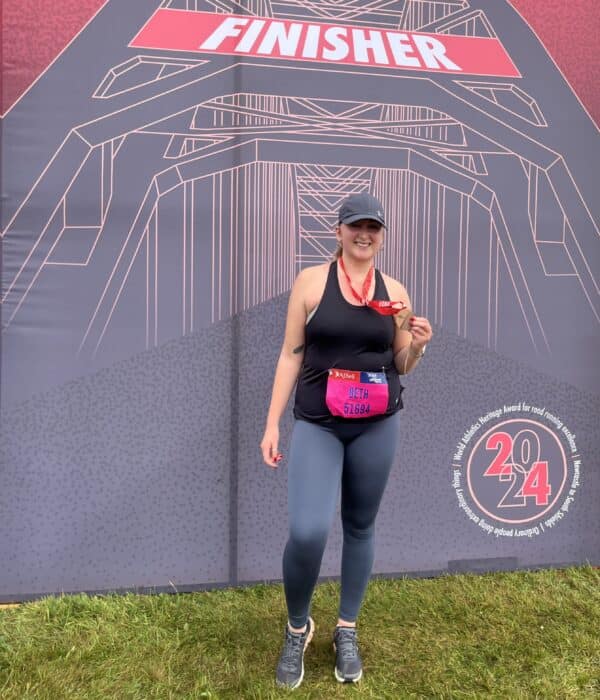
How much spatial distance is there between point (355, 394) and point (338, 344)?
0.16 meters

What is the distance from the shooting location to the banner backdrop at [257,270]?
253 centimetres

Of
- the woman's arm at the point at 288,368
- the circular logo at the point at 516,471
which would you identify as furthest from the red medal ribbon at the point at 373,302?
the circular logo at the point at 516,471

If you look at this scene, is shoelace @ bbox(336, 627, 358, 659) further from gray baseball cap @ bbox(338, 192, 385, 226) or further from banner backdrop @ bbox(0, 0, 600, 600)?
gray baseball cap @ bbox(338, 192, 385, 226)

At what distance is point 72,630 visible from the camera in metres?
2.29

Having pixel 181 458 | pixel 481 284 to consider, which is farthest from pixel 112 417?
pixel 481 284

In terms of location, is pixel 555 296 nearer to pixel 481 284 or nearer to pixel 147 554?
pixel 481 284

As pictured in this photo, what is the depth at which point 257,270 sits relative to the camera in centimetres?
265

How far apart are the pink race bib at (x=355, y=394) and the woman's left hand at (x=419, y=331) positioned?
16 centimetres

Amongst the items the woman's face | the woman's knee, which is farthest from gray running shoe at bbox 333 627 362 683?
the woman's face

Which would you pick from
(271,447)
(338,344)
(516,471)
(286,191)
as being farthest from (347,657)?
(286,191)

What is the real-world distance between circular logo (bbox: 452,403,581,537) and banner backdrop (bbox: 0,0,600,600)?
1 centimetres

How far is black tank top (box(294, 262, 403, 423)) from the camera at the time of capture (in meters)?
1.86

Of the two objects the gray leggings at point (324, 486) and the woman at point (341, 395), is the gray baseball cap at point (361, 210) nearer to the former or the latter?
the woman at point (341, 395)

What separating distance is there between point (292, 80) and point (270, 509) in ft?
6.07
